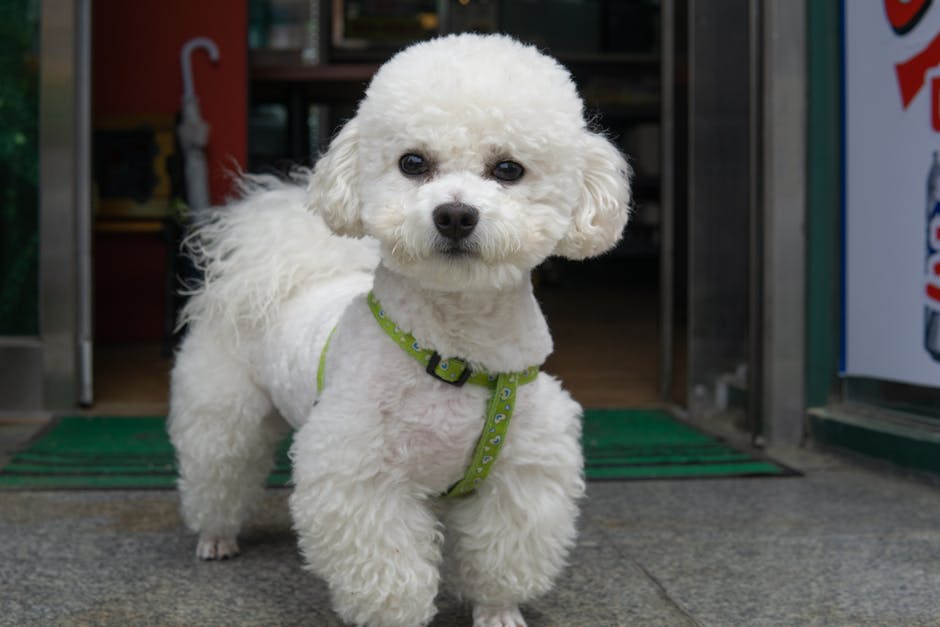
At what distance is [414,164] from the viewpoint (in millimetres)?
2244

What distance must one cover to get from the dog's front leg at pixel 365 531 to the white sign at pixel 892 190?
2351mm

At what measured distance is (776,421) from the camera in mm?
4754

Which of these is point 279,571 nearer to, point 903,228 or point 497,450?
point 497,450

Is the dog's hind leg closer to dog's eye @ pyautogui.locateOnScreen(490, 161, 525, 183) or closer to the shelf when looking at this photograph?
dog's eye @ pyautogui.locateOnScreen(490, 161, 525, 183)

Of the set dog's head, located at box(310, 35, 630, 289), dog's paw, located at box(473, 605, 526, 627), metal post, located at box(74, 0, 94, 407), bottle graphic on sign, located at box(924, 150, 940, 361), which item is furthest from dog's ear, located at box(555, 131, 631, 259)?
metal post, located at box(74, 0, 94, 407)

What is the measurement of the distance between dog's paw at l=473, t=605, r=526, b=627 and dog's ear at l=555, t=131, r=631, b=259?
2.71ft

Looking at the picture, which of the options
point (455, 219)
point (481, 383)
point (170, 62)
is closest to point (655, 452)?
point (481, 383)

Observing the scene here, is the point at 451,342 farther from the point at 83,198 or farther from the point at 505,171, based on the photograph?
the point at 83,198

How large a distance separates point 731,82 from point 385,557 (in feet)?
11.5

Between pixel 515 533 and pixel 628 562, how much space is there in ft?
2.70

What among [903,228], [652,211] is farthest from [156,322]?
[652,211]

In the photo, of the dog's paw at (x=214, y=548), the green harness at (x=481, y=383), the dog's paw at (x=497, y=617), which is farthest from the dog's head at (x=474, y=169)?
the dog's paw at (x=214, y=548)

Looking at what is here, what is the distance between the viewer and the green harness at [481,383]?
2.39 meters

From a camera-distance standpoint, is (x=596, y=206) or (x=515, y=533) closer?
(x=596, y=206)
